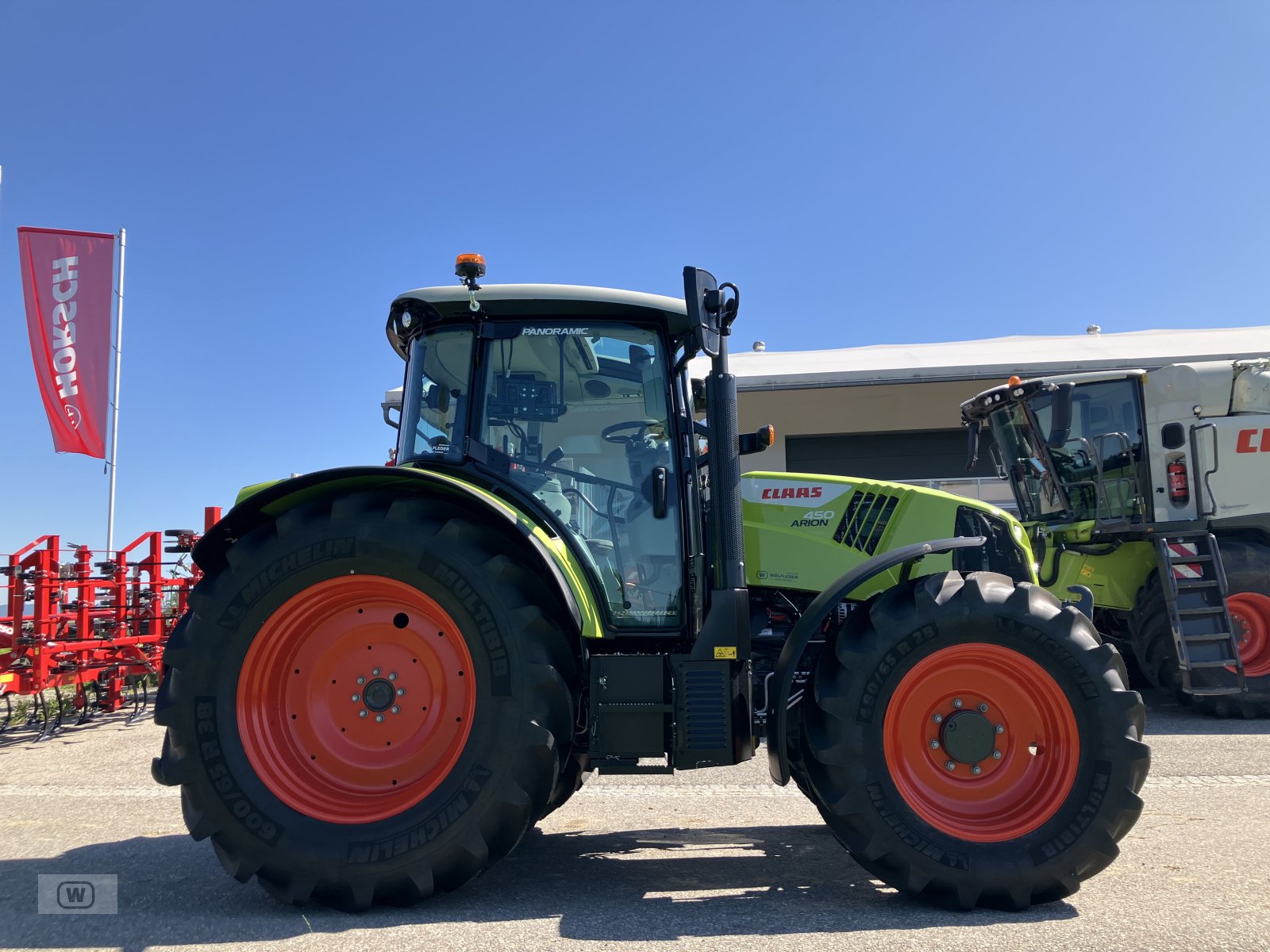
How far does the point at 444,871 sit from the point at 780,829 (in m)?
1.85

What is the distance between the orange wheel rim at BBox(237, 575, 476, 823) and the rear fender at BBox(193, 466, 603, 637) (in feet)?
1.21

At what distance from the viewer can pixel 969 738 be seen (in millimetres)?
3154

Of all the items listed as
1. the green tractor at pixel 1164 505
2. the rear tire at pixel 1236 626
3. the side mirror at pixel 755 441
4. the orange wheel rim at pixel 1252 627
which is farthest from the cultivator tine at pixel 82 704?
the orange wheel rim at pixel 1252 627

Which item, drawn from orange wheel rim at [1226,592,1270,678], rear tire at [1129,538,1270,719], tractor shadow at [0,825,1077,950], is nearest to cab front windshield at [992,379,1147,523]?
rear tire at [1129,538,1270,719]

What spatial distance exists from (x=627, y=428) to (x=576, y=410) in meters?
0.22

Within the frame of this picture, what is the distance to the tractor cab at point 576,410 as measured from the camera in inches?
137

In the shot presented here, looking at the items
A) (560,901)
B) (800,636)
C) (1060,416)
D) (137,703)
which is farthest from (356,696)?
(137,703)

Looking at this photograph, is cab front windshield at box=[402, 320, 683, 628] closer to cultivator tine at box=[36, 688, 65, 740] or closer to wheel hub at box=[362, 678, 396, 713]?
wheel hub at box=[362, 678, 396, 713]

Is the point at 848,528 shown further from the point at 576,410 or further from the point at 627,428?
the point at 576,410

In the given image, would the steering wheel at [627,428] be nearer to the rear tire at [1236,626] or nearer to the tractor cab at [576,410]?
the tractor cab at [576,410]

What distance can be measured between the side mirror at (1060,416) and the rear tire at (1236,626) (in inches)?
64.4

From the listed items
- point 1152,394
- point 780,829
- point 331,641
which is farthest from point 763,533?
point 1152,394

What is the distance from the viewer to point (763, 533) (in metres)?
4.05

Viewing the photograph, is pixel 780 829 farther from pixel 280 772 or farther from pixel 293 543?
pixel 293 543
